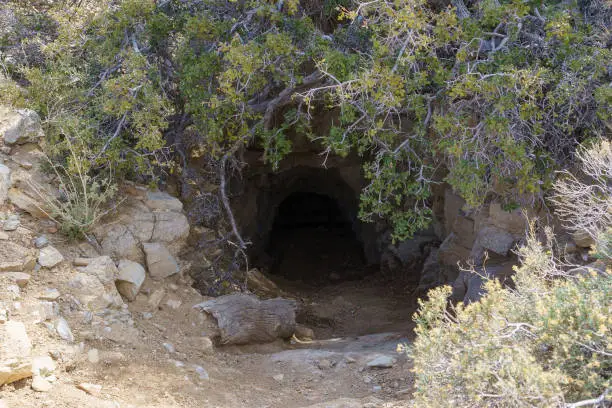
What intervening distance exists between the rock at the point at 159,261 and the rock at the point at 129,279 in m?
0.19

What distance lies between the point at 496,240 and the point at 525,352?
3.62 metres

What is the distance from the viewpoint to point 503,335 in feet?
9.13

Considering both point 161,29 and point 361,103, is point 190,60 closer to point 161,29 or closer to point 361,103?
point 161,29

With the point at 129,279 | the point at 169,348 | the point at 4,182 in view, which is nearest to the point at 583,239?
the point at 169,348

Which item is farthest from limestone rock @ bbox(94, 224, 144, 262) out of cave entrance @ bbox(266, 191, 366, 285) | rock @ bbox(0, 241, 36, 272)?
cave entrance @ bbox(266, 191, 366, 285)

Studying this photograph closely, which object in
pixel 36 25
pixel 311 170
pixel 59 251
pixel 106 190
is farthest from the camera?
pixel 311 170

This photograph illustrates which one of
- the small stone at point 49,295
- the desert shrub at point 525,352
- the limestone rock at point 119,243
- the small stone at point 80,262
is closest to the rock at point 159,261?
the limestone rock at point 119,243

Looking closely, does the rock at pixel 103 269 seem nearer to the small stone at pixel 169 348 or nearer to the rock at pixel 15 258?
the rock at pixel 15 258

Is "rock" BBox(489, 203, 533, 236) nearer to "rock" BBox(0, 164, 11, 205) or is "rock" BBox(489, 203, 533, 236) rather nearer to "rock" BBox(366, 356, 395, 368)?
"rock" BBox(366, 356, 395, 368)

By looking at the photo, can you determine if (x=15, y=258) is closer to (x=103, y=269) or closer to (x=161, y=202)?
(x=103, y=269)

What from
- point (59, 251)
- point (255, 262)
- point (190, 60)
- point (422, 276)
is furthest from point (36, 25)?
point (422, 276)

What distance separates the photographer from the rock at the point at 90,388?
11.6 feet

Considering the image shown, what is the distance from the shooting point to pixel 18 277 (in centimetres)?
403

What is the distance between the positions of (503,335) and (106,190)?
3682mm
